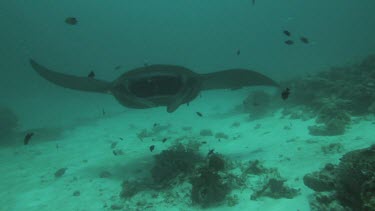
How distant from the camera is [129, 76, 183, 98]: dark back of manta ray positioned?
33.3 feet

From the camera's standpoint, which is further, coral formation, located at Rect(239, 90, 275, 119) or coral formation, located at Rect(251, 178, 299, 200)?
coral formation, located at Rect(239, 90, 275, 119)

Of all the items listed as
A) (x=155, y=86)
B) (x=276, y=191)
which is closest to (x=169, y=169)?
(x=155, y=86)

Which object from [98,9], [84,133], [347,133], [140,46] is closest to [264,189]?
[347,133]

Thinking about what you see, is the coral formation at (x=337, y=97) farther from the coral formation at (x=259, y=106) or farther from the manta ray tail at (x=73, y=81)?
the manta ray tail at (x=73, y=81)

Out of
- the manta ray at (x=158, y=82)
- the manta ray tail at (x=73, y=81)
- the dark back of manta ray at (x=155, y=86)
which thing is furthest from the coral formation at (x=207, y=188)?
the manta ray tail at (x=73, y=81)

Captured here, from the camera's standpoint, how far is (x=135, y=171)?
11.8m

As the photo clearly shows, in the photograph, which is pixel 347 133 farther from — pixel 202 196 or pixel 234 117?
pixel 234 117

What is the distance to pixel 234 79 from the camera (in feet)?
37.1

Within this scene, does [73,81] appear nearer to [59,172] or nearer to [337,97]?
[59,172]

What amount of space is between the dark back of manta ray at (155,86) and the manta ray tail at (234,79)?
3.46ft

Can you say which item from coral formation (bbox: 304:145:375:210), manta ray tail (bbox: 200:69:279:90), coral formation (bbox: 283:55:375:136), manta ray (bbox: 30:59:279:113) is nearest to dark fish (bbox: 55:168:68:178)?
manta ray (bbox: 30:59:279:113)

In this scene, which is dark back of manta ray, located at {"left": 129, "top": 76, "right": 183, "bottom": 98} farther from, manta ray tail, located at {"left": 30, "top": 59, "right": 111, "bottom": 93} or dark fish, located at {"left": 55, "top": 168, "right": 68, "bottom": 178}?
dark fish, located at {"left": 55, "top": 168, "right": 68, "bottom": 178}

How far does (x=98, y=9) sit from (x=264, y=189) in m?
164

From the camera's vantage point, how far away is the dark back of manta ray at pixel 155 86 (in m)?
10.1
